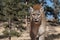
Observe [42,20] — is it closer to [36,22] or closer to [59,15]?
[36,22]

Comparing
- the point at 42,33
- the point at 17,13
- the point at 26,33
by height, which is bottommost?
the point at 26,33

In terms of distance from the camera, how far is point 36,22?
947 cm

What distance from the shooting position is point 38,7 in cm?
971

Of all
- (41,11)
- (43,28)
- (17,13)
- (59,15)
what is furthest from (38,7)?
(59,15)

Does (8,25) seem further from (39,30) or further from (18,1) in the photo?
(39,30)

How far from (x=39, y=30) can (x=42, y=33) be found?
0.20m

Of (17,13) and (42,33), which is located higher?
(17,13)

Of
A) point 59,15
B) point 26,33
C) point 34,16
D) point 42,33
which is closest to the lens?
point 34,16

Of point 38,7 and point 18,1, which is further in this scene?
point 18,1

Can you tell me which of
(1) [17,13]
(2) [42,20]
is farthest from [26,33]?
(2) [42,20]

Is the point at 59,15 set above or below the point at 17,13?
below

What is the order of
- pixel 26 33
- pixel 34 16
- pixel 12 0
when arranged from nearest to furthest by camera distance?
pixel 34 16 < pixel 12 0 < pixel 26 33

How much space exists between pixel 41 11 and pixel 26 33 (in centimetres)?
650

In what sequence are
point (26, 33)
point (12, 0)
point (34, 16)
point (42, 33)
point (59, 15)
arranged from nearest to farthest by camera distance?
1. point (34, 16)
2. point (42, 33)
3. point (12, 0)
4. point (26, 33)
5. point (59, 15)
